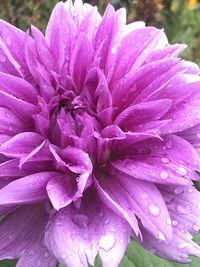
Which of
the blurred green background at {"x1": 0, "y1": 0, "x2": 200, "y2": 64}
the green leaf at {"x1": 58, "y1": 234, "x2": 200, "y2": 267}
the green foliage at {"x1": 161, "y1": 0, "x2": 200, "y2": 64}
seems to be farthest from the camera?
the green foliage at {"x1": 161, "y1": 0, "x2": 200, "y2": 64}

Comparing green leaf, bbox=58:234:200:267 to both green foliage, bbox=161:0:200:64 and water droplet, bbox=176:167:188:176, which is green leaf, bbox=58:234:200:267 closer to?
water droplet, bbox=176:167:188:176

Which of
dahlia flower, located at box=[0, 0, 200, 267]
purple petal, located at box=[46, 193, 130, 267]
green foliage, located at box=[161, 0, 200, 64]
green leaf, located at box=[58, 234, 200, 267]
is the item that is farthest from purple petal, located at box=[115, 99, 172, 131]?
green foliage, located at box=[161, 0, 200, 64]

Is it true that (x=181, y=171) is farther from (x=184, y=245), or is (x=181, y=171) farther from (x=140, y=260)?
(x=140, y=260)

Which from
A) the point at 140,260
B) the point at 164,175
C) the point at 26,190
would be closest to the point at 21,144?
the point at 26,190

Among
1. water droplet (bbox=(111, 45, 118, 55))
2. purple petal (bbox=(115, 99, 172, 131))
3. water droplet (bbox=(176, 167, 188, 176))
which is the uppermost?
water droplet (bbox=(111, 45, 118, 55))

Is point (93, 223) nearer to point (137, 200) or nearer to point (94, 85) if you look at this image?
point (137, 200)

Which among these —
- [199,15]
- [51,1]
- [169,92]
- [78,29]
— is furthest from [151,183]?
[199,15]

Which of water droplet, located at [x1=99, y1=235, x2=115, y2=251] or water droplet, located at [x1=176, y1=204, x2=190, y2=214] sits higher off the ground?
water droplet, located at [x1=176, y1=204, x2=190, y2=214]

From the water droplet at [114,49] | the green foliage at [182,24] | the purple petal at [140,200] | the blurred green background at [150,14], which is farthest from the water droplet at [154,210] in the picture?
the green foliage at [182,24]
